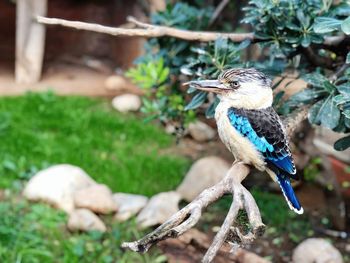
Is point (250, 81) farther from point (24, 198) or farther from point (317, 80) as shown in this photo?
point (24, 198)

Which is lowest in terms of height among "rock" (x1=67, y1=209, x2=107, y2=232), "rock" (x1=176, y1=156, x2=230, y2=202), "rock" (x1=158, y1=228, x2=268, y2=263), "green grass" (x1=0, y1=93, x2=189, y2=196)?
"green grass" (x1=0, y1=93, x2=189, y2=196)

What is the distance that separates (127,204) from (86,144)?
104 centimetres

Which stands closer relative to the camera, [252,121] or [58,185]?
[252,121]

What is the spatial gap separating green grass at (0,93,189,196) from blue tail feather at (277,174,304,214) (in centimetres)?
216

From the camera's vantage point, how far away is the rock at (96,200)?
159 inches

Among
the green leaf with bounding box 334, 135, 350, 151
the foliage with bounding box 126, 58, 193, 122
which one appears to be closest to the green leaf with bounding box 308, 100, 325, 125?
the green leaf with bounding box 334, 135, 350, 151

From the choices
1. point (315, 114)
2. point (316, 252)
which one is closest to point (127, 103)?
point (316, 252)

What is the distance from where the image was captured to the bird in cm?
229

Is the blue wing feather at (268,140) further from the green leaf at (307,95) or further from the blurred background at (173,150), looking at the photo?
the green leaf at (307,95)

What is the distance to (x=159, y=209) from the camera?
397 cm

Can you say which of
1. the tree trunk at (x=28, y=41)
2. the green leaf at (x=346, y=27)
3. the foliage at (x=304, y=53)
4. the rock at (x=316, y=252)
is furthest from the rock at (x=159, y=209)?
the tree trunk at (x=28, y=41)

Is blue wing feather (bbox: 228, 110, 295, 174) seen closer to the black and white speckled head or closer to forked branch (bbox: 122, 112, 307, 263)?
the black and white speckled head

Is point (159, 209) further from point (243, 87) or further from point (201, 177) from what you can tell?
point (243, 87)

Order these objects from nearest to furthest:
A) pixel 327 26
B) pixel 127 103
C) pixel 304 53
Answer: pixel 327 26
pixel 304 53
pixel 127 103
